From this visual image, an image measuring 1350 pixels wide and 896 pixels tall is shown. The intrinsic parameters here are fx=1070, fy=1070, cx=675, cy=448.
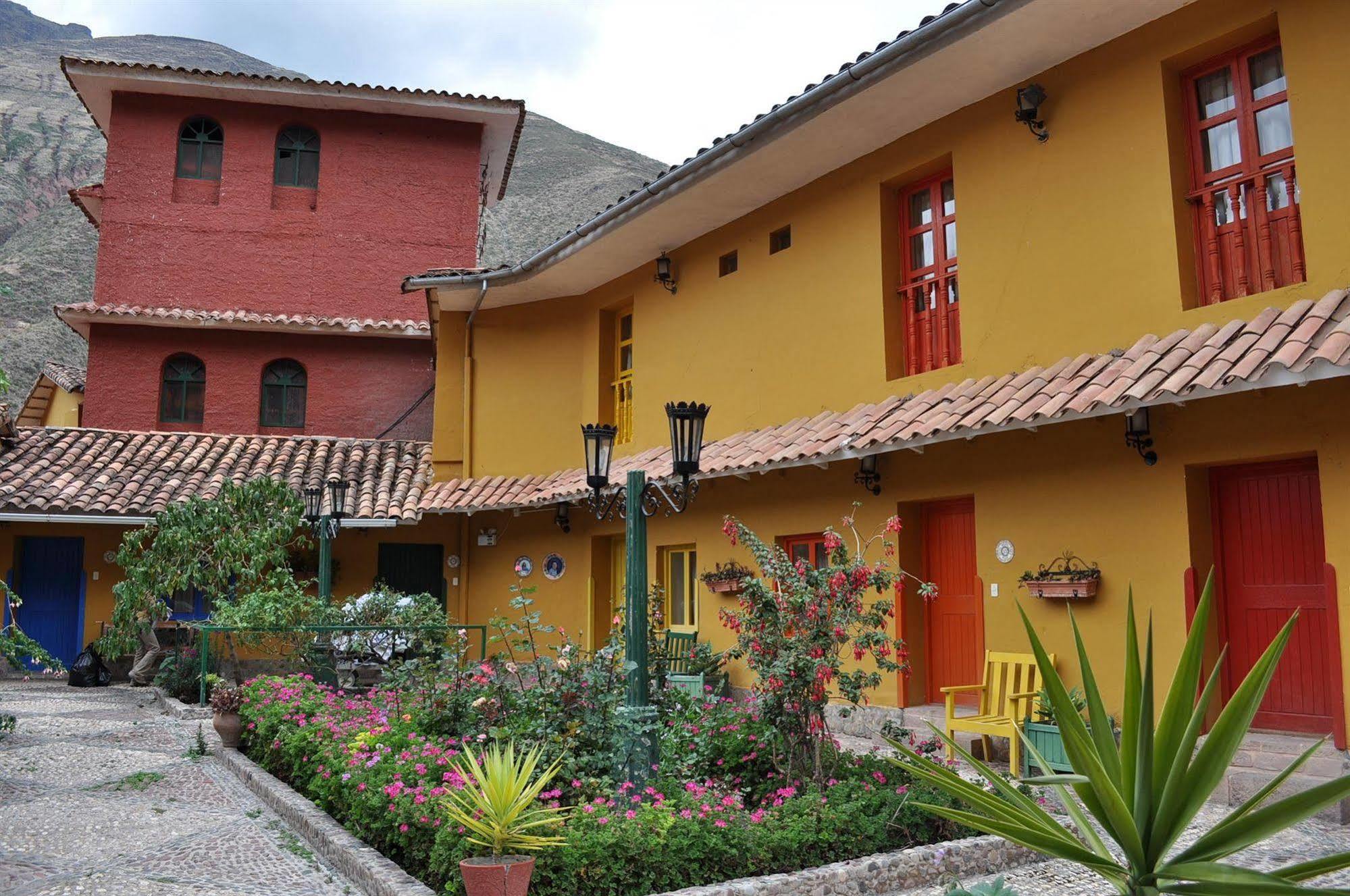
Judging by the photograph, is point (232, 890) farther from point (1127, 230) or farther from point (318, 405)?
point (318, 405)

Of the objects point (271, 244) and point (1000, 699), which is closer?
point (1000, 699)

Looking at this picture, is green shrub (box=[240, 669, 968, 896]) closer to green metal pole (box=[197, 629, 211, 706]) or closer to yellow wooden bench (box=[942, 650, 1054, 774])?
yellow wooden bench (box=[942, 650, 1054, 774])

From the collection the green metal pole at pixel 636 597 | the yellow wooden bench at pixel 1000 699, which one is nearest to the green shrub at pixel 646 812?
the green metal pole at pixel 636 597

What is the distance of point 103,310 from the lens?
57.7 feet

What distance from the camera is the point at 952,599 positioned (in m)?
9.95

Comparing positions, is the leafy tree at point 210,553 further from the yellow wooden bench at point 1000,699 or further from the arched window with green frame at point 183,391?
the yellow wooden bench at point 1000,699

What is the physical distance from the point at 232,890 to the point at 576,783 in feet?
6.03

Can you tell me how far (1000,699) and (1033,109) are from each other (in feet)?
15.9

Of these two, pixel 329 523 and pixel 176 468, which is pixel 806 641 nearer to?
pixel 329 523

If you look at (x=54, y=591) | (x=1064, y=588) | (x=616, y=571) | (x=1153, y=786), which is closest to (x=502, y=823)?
(x=1153, y=786)

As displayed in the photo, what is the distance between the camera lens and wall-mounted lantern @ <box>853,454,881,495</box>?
33.3 ft

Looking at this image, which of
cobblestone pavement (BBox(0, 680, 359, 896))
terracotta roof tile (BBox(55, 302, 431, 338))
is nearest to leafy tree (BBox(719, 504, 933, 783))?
cobblestone pavement (BBox(0, 680, 359, 896))

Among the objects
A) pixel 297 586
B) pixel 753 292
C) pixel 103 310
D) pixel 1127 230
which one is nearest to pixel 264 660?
pixel 297 586

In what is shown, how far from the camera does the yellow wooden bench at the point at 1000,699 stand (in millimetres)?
7828
